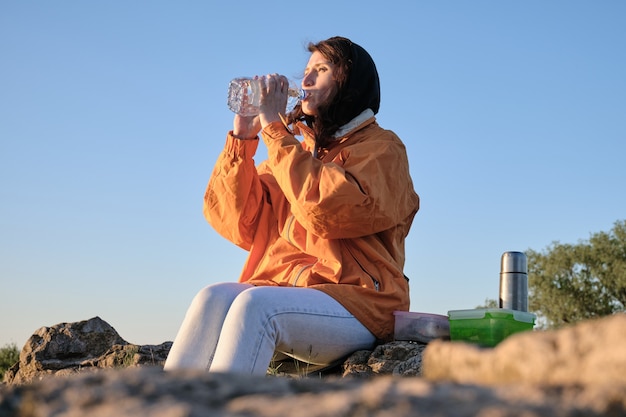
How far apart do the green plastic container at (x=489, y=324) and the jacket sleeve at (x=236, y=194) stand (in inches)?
58.3

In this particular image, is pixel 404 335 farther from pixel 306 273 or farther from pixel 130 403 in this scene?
pixel 130 403

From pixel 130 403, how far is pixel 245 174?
3.92 metres

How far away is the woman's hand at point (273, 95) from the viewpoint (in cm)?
486

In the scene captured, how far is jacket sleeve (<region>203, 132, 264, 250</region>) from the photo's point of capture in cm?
507

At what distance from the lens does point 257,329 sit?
3742mm

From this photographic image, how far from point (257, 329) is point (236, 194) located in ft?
4.86

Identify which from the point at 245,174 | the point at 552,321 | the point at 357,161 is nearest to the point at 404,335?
the point at 357,161

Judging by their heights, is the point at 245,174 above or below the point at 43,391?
above

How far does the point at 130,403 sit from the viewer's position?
118cm

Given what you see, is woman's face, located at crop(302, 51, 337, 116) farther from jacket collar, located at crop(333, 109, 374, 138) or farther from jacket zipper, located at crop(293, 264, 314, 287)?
jacket zipper, located at crop(293, 264, 314, 287)

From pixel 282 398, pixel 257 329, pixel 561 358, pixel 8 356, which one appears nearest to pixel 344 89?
pixel 257 329

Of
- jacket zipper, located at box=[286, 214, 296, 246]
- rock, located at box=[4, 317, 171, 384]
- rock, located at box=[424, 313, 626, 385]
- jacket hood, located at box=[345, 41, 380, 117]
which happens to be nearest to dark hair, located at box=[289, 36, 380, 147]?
jacket hood, located at box=[345, 41, 380, 117]

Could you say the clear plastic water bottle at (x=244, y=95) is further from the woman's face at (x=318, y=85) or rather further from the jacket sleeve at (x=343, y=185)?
the jacket sleeve at (x=343, y=185)

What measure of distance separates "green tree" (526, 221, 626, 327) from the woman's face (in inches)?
909
